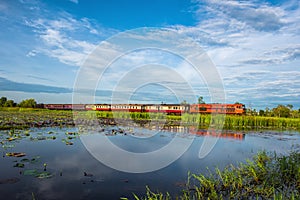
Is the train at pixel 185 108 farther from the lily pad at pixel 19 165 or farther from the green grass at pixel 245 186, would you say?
the lily pad at pixel 19 165

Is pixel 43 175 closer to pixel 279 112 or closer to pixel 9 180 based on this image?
pixel 9 180

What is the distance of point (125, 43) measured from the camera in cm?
892

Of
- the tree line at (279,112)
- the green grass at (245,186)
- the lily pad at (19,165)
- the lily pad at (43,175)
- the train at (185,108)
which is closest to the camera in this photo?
the green grass at (245,186)

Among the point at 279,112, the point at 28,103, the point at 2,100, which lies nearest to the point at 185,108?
the point at 279,112

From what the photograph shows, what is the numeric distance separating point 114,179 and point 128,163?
1512 mm

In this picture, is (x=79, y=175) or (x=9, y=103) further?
(x=9, y=103)

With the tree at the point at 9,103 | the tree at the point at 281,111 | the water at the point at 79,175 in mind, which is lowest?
the water at the point at 79,175

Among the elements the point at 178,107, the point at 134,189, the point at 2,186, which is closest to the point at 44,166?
the point at 2,186

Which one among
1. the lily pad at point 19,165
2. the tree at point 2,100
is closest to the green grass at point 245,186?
the lily pad at point 19,165

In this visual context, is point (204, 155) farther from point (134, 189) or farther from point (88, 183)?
point (88, 183)

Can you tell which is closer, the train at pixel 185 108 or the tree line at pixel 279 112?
the train at pixel 185 108

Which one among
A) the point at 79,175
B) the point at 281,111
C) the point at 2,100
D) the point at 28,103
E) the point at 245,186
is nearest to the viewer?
the point at 245,186

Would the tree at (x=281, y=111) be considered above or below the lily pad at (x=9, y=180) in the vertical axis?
above

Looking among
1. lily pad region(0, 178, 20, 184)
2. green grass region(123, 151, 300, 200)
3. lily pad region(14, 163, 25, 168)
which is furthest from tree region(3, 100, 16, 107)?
green grass region(123, 151, 300, 200)
